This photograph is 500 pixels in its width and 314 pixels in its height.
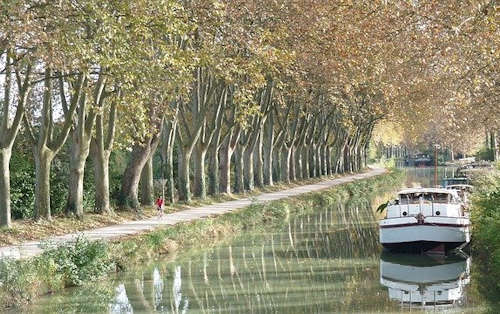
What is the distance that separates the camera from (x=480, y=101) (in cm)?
4047

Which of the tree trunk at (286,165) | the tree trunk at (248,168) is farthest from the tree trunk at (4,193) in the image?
the tree trunk at (286,165)

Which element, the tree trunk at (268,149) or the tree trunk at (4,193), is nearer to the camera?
the tree trunk at (4,193)

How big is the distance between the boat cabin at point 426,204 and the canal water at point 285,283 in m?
1.58

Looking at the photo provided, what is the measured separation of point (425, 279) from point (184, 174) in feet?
63.0

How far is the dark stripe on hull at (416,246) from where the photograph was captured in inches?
1139

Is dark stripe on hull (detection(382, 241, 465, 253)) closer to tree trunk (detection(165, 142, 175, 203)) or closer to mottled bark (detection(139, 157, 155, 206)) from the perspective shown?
mottled bark (detection(139, 157, 155, 206))

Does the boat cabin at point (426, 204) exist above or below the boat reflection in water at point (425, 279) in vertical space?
above

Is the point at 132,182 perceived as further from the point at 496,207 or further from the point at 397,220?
the point at 496,207

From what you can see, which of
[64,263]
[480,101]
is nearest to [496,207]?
[64,263]

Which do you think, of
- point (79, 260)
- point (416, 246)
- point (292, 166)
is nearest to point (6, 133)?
point (79, 260)

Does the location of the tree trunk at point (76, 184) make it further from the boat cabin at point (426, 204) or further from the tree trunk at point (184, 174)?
the tree trunk at point (184, 174)

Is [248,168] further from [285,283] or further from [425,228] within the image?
[285,283]

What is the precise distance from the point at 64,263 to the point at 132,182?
14339mm

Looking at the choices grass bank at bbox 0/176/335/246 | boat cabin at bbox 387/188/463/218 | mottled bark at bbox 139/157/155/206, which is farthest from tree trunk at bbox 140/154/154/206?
boat cabin at bbox 387/188/463/218
